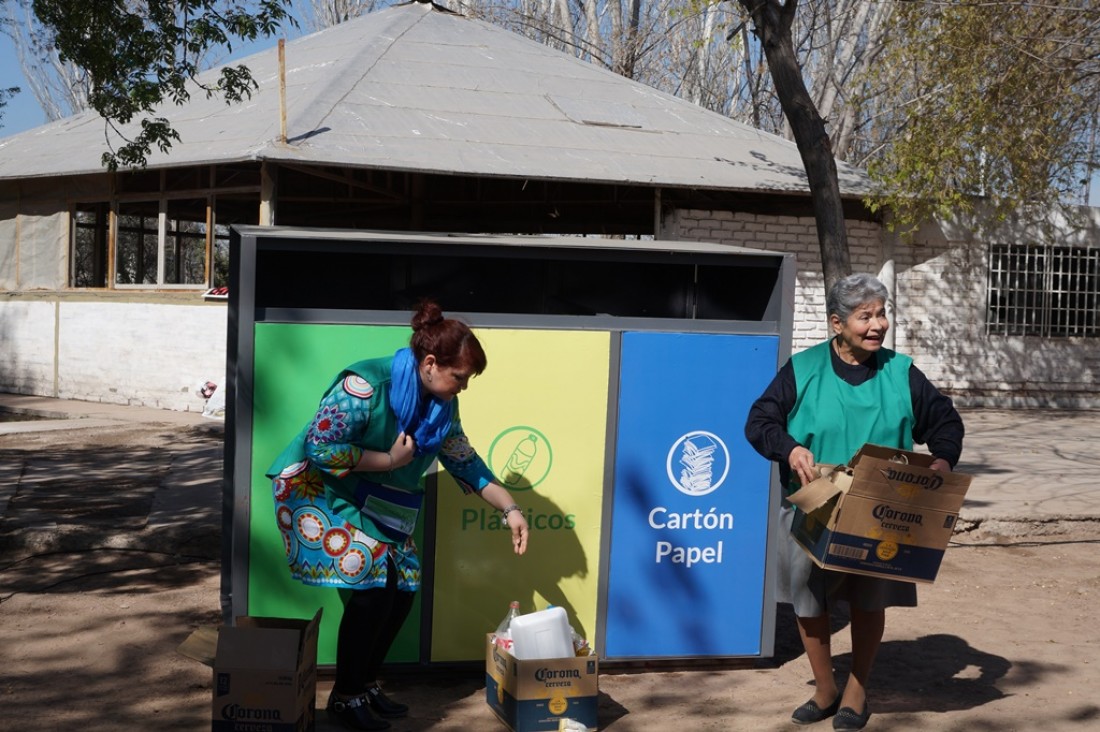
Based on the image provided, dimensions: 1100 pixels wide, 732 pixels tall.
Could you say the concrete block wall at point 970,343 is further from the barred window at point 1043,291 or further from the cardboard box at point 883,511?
the cardboard box at point 883,511

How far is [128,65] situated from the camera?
331 inches

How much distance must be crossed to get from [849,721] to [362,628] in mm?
1805

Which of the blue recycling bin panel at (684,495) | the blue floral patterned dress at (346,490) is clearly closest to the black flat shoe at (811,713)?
the blue recycling bin panel at (684,495)

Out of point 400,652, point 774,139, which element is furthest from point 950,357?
point 400,652

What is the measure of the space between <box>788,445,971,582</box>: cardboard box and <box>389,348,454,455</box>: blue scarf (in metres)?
1.23

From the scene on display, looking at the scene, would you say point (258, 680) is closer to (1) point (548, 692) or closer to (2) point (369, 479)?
(2) point (369, 479)

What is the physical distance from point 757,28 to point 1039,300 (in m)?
11.1

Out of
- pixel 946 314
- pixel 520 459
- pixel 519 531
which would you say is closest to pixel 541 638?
pixel 519 531

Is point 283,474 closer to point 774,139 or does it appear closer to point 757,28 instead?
point 757,28

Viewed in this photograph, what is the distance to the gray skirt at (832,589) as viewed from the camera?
4422 millimetres

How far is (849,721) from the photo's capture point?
178 inches

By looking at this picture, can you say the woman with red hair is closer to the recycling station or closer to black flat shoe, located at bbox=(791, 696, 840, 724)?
the recycling station

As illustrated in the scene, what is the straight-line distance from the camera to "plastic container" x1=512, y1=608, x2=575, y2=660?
4.57 metres

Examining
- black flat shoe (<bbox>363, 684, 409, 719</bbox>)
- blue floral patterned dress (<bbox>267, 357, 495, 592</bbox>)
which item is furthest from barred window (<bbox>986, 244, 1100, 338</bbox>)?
blue floral patterned dress (<bbox>267, 357, 495, 592</bbox>)
